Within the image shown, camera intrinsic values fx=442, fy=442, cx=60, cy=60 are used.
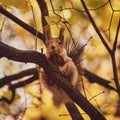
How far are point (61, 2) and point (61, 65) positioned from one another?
0.40 metres

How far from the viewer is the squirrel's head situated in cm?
231

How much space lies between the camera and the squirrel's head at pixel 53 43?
2314 millimetres

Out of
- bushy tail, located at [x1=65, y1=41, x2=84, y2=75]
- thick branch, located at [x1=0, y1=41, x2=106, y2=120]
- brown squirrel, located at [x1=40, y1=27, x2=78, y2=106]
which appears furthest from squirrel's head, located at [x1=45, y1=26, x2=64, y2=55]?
thick branch, located at [x1=0, y1=41, x2=106, y2=120]

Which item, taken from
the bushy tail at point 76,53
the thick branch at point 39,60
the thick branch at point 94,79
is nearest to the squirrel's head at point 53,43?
the bushy tail at point 76,53

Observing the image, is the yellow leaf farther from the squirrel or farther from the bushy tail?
the bushy tail

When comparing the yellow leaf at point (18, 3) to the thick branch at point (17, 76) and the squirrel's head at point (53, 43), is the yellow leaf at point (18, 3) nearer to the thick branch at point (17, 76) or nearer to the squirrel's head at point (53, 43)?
the squirrel's head at point (53, 43)

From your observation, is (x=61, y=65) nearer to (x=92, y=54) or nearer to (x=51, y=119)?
(x=51, y=119)

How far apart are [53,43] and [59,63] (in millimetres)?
114

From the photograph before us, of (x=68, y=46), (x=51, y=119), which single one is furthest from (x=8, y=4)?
(x=51, y=119)

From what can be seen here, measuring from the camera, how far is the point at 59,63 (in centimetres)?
235

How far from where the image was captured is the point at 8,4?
186cm

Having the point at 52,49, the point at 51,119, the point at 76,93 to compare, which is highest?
the point at 52,49

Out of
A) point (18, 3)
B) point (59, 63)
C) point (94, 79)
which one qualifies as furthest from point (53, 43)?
point (94, 79)

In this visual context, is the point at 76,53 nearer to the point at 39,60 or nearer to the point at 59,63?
the point at 59,63
